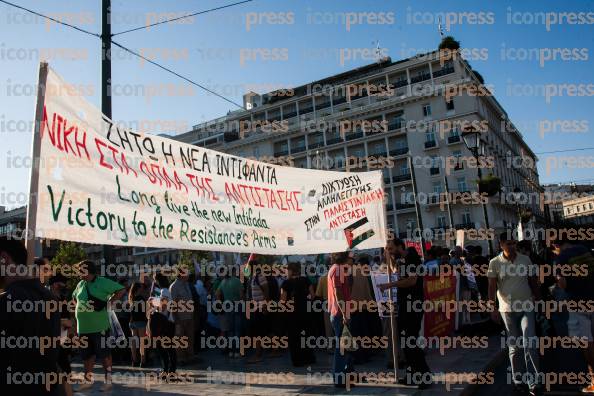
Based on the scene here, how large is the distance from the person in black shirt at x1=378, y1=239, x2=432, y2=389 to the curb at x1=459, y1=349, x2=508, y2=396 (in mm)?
455

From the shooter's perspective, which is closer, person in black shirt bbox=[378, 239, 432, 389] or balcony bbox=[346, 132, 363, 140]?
person in black shirt bbox=[378, 239, 432, 389]

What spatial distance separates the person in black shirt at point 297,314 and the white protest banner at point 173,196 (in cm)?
252

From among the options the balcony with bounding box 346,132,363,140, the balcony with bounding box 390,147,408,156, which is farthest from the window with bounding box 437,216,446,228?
the balcony with bounding box 346,132,363,140

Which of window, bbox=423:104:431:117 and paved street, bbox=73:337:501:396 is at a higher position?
window, bbox=423:104:431:117

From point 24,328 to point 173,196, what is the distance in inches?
66.0

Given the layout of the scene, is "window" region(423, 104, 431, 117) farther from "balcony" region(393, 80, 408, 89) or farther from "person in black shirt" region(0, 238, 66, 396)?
"person in black shirt" region(0, 238, 66, 396)

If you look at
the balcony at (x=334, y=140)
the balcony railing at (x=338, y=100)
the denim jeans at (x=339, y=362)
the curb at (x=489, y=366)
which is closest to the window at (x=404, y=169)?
the balcony at (x=334, y=140)

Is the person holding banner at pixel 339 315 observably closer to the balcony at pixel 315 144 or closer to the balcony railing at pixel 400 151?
the balcony railing at pixel 400 151

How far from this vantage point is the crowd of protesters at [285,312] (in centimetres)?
337

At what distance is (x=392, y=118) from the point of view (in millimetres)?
61250

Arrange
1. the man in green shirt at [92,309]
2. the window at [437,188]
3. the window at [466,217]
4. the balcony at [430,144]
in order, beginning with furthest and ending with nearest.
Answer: the balcony at [430,144] → the window at [437,188] → the window at [466,217] → the man in green shirt at [92,309]

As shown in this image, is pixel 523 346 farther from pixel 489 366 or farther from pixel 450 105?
pixel 450 105

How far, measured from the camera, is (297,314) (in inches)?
333

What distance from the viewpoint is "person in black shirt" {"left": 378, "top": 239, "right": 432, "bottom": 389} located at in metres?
5.94
